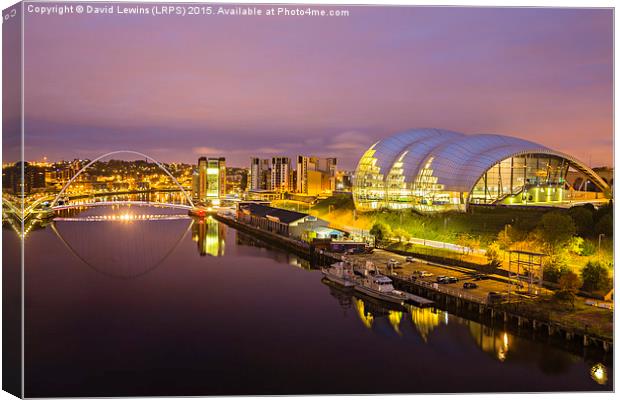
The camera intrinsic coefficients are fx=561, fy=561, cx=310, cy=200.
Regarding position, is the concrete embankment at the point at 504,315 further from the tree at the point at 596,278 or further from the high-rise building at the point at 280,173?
the high-rise building at the point at 280,173

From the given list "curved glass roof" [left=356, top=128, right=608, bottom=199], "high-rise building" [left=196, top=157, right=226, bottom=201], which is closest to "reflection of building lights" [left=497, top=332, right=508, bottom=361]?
"curved glass roof" [left=356, top=128, right=608, bottom=199]

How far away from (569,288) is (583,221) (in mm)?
2650

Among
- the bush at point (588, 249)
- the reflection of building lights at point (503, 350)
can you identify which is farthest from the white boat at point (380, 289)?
the bush at point (588, 249)

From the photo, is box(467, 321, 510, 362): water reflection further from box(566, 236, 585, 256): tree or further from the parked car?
box(566, 236, 585, 256): tree

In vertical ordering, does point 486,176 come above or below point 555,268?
above

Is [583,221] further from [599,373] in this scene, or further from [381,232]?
[599,373]

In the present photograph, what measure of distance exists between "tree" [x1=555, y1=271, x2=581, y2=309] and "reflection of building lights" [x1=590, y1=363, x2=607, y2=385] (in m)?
1.14

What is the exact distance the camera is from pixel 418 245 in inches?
426

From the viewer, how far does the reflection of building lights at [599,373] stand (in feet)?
15.5

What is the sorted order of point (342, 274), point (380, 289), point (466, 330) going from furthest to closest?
point (342, 274) < point (380, 289) < point (466, 330)

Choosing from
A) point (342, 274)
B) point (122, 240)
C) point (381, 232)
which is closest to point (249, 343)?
point (342, 274)

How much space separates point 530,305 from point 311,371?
2775mm

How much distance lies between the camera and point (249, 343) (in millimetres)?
5703

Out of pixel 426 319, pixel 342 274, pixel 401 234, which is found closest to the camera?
pixel 426 319
